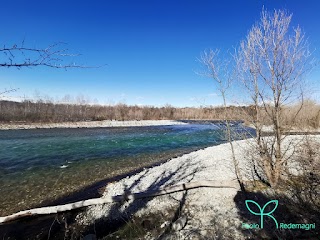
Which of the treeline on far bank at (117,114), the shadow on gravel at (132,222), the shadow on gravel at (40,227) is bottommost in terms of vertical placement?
the shadow on gravel at (40,227)

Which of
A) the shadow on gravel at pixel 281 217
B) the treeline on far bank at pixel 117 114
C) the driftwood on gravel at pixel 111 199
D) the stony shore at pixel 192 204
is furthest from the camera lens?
the treeline on far bank at pixel 117 114

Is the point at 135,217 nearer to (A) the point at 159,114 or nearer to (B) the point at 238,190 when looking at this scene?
(B) the point at 238,190

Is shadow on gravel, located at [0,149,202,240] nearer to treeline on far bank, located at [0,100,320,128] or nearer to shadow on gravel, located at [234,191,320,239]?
shadow on gravel, located at [234,191,320,239]

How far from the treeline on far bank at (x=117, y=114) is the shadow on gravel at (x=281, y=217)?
7.90 feet

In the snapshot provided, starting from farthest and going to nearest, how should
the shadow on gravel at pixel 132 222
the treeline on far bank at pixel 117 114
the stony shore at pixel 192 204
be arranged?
1. the treeline on far bank at pixel 117 114
2. the shadow on gravel at pixel 132 222
3. the stony shore at pixel 192 204

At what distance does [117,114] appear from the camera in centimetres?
7238

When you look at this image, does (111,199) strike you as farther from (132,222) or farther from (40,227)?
(40,227)

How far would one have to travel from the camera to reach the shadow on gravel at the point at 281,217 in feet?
14.3

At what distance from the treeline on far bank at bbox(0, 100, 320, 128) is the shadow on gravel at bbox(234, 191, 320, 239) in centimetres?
241

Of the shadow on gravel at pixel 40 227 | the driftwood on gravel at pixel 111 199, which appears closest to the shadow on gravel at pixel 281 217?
the driftwood on gravel at pixel 111 199

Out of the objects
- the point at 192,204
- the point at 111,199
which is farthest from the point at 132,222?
the point at 192,204

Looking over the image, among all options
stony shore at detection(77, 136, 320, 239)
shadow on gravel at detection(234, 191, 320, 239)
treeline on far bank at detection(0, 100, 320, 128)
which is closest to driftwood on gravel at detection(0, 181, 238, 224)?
stony shore at detection(77, 136, 320, 239)

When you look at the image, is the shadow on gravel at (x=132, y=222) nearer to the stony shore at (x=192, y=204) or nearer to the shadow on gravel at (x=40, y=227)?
the stony shore at (x=192, y=204)

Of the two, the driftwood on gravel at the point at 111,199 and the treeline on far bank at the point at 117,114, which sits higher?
the treeline on far bank at the point at 117,114
